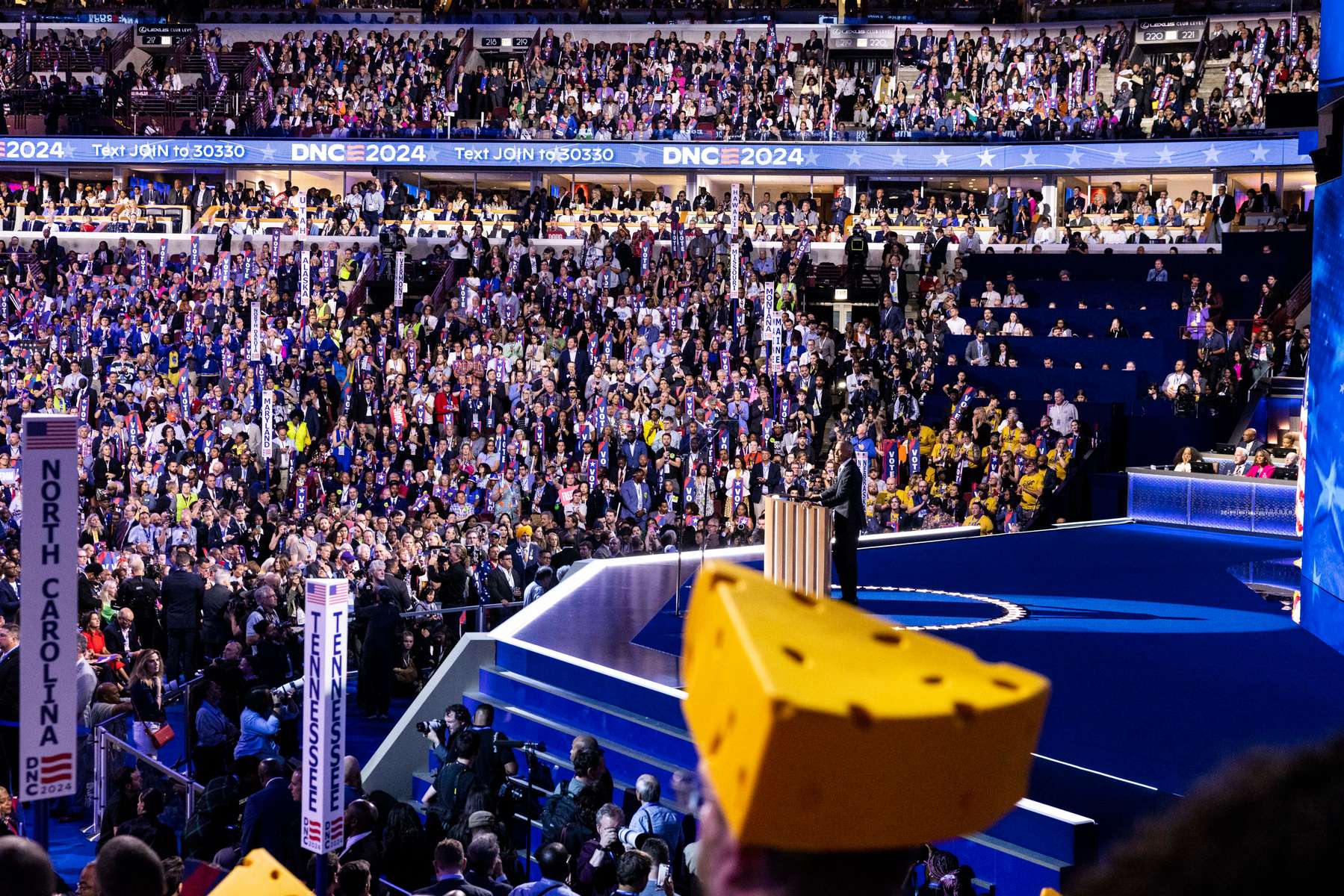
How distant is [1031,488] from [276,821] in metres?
14.5

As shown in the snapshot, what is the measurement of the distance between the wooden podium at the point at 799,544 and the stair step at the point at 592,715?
1470 mm

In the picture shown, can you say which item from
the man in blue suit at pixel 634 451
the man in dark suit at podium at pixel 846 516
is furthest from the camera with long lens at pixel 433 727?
the man in blue suit at pixel 634 451

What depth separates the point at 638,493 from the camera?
2034 centimetres

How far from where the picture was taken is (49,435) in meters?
4.72

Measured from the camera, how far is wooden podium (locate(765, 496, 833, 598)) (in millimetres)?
10883

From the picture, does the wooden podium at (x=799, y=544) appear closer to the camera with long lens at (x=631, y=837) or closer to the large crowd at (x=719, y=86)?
the camera with long lens at (x=631, y=837)

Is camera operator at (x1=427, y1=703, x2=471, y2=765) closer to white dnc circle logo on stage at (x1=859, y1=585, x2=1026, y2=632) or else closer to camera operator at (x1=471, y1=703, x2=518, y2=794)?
camera operator at (x1=471, y1=703, x2=518, y2=794)

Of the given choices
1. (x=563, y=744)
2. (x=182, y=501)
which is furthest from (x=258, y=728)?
(x=182, y=501)

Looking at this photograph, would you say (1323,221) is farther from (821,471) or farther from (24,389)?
(24,389)

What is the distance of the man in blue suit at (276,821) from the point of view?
7914 millimetres

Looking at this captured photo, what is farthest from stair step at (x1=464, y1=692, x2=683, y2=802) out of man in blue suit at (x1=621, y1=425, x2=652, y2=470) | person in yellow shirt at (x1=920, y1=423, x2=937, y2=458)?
person in yellow shirt at (x1=920, y1=423, x2=937, y2=458)

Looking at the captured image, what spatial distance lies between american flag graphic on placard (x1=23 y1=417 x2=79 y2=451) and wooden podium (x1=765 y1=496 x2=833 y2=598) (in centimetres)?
653

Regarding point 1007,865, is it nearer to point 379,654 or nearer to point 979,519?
point 379,654

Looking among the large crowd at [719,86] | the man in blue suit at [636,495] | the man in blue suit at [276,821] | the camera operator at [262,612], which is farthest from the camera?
the large crowd at [719,86]
